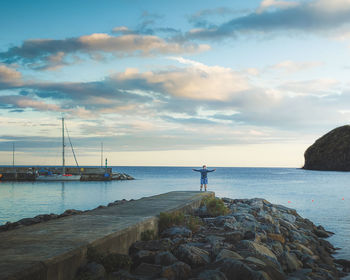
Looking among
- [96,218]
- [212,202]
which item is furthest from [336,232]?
[96,218]

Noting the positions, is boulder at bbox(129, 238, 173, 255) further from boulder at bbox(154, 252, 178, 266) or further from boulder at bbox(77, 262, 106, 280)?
boulder at bbox(77, 262, 106, 280)

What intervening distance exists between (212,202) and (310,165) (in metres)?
139

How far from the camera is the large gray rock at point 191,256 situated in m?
6.91

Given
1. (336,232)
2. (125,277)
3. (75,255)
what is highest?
(75,255)

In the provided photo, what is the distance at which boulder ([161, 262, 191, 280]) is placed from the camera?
20.0 feet

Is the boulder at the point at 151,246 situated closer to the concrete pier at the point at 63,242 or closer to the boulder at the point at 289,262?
the concrete pier at the point at 63,242

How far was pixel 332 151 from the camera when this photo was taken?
126m

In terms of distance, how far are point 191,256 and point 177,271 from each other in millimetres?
810

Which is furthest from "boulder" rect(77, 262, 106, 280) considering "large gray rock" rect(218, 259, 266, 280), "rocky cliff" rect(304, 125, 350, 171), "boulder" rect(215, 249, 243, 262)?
"rocky cliff" rect(304, 125, 350, 171)

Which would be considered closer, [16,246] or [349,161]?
[16,246]

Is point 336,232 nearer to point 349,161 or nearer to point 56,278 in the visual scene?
point 56,278

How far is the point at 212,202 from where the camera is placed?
13789 mm

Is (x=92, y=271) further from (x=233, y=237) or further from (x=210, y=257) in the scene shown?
(x=233, y=237)

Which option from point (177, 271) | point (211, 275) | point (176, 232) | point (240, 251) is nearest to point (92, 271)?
point (177, 271)
